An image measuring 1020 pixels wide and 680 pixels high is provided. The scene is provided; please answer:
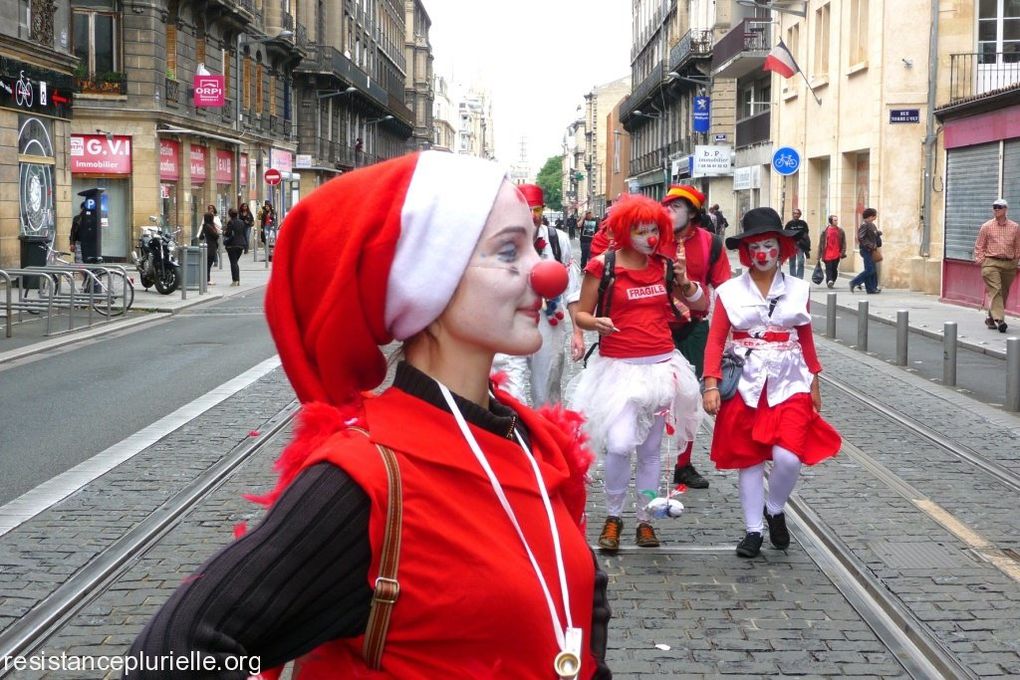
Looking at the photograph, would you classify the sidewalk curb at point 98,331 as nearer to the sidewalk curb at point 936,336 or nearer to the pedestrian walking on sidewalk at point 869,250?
the sidewalk curb at point 936,336

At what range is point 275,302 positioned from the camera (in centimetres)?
195

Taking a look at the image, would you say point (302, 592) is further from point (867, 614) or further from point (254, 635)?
point (867, 614)

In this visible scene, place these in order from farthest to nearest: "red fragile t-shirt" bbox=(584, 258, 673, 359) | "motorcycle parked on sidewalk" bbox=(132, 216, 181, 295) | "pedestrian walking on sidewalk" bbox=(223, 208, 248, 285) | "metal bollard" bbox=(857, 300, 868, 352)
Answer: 1. "pedestrian walking on sidewalk" bbox=(223, 208, 248, 285)
2. "motorcycle parked on sidewalk" bbox=(132, 216, 181, 295)
3. "metal bollard" bbox=(857, 300, 868, 352)
4. "red fragile t-shirt" bbox=(584, 258, 673, 359)

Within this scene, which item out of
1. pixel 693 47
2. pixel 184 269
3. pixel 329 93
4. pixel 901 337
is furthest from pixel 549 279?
pixel 329 93

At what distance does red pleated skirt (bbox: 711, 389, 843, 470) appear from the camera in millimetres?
6152

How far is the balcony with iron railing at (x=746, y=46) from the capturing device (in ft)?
146

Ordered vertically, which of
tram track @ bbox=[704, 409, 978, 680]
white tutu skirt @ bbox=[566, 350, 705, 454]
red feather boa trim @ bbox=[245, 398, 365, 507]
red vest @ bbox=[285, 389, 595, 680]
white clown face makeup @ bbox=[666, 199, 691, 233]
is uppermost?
white clown face makeup @ bbox=[666, 199, 691, 233]

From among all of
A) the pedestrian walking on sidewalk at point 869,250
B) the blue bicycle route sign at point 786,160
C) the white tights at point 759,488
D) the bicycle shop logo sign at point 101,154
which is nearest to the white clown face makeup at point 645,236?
the white tights at point 759,488

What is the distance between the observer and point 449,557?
179cm

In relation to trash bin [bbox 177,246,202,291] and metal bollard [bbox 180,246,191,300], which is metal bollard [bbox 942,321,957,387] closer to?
metal bollard [bbox 180,246,191,300]

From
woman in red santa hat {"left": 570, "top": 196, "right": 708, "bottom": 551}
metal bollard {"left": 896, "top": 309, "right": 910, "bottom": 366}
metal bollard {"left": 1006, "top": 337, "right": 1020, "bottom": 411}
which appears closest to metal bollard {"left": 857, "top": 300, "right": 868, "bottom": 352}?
metal bollard {"left": 896, "top": 309, "right": 910, "bottom": 366}

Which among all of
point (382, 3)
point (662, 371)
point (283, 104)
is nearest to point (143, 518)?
point (662, 371)

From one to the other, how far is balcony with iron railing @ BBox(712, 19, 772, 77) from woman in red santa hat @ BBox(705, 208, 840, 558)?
38.5m

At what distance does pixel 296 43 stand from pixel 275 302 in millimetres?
59209
